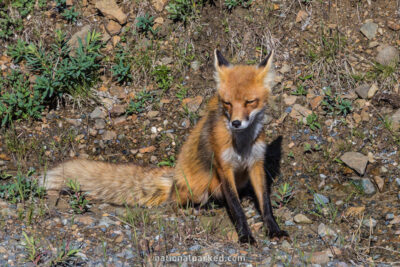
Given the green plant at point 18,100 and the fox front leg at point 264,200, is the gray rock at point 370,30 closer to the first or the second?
the fox front leg at point 264,200

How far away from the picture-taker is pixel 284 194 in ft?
19.3

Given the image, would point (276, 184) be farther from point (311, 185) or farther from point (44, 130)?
point (44, 130)

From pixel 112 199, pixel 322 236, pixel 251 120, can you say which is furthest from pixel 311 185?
pixel 112 199

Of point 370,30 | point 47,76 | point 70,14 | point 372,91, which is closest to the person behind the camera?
point 372,91

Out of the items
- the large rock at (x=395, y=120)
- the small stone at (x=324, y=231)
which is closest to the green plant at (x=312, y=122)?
the large rock at (x=395, y=120)

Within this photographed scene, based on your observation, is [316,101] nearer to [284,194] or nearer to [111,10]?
[284,194]

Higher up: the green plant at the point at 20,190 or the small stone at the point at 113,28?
the small stone at the point at 113,28

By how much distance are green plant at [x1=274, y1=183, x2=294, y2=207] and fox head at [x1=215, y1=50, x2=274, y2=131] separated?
1.00 metres

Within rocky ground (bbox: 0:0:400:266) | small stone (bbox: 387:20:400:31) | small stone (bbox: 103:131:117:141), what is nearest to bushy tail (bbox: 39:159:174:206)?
rocky ground (bbox: 0:0:400:266)

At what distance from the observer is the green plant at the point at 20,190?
533 cm

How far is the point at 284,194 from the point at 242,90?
165cm

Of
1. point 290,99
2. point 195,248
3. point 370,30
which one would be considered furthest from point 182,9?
point 195,248

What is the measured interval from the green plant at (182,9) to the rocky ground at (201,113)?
2cm

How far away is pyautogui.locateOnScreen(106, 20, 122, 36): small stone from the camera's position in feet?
26.0
